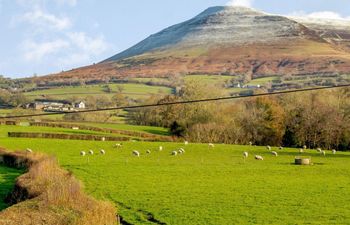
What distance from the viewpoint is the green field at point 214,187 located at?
28.1m

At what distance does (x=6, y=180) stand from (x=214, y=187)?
15.7 metres

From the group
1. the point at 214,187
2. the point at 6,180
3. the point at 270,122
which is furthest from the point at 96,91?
the point at 214,187

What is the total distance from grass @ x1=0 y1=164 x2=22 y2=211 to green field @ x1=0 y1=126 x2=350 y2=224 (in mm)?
4880

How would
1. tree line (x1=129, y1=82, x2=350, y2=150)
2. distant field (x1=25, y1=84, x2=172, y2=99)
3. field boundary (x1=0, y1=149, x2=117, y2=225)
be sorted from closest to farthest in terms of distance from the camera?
field boundary (x1=0, y1=149, x2=117, y2=225) < tree line (x1=129, y1=82, x2=350, y2=150) < distant field (x1=25, y1=84, x2=172, y2=99)

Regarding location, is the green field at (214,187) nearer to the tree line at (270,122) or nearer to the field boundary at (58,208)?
the field boundary at (58,208)

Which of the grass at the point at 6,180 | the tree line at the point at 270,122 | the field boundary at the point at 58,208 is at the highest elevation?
the field boundary at the point at 58,208

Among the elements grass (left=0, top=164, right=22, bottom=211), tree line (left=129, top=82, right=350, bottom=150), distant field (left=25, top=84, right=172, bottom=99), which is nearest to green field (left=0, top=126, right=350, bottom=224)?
grass (left=0, top=164, right=22, bottom=211)

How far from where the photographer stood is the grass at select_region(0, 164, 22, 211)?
34.4 metres

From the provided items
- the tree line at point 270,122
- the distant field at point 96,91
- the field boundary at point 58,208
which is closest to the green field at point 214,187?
the field boundary at point 58,208

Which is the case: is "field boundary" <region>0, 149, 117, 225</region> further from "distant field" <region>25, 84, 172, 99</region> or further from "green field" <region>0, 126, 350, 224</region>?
"distant field" <region>25, 84, 172, 99</region>

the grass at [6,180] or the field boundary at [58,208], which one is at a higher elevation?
the field boundary at [58,208]

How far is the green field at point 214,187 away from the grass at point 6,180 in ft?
16.0

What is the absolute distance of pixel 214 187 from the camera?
126 feet

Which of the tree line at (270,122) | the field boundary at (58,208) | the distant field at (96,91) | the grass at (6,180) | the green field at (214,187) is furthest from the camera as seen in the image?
the distant field at (96,91)
